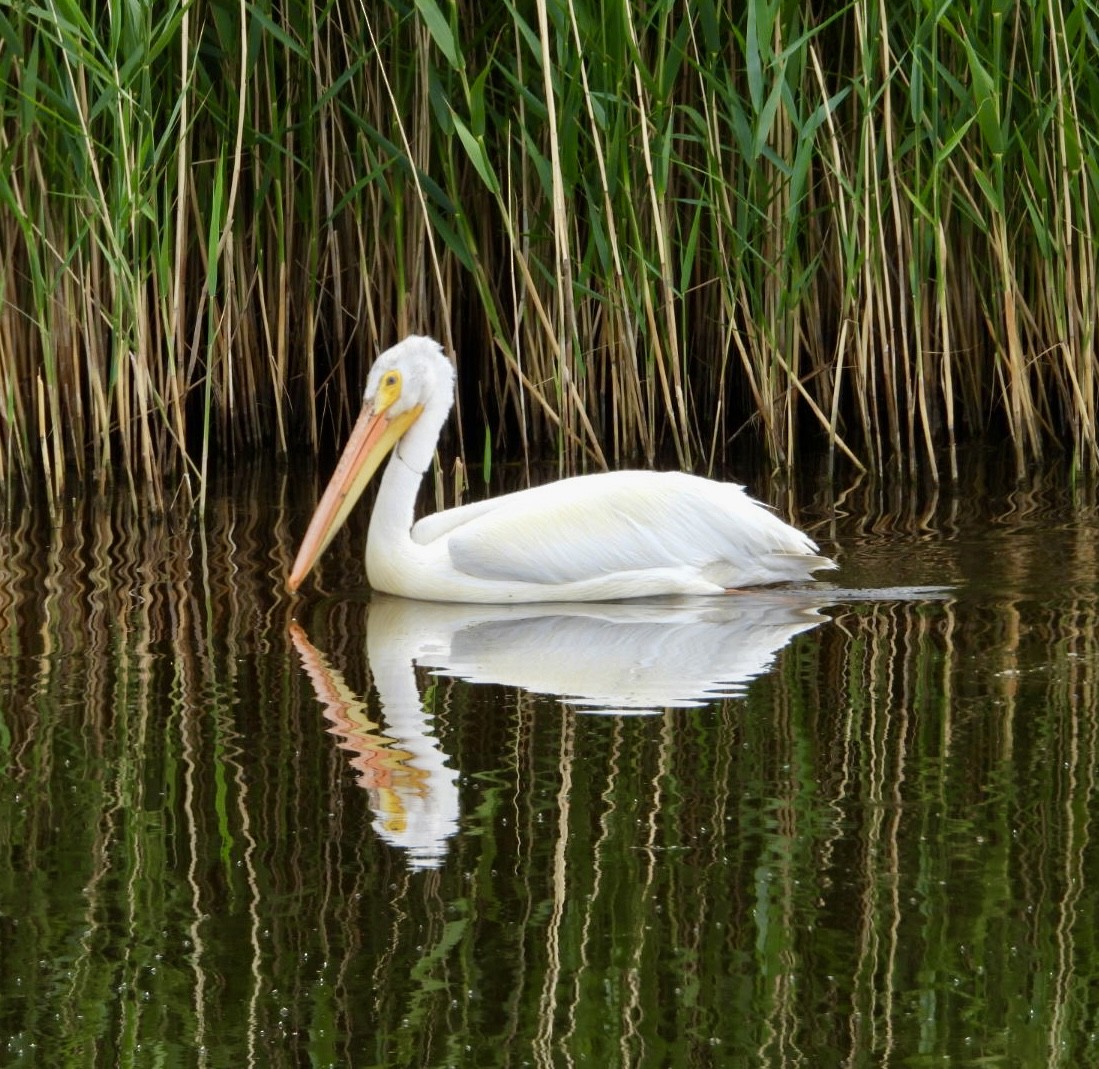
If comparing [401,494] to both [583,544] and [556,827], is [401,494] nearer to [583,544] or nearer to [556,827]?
[583,544]

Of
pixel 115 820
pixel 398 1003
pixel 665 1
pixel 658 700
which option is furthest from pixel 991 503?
pixel 398 1003

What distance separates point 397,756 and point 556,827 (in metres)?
0.56

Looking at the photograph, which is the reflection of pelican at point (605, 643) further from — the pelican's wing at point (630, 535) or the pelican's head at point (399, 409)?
the pelican's head at point (399, 409)

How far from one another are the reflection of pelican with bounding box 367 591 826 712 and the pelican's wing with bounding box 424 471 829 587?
0.34ft

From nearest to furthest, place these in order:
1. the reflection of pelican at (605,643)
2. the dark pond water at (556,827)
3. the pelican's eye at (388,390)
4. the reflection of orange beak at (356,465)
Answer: the dark pond water at (556,827)
the reflection of pelican at (605,643)
the reflection of orange beak at (356,465)
the pelican's eye at (388,390)

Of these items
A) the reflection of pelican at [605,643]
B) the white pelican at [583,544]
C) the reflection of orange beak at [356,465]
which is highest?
the reflection of orange beak at [356,465]

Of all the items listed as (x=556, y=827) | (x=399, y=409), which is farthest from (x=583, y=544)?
(x=556, y=827)

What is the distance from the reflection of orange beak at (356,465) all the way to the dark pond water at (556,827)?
296 mm

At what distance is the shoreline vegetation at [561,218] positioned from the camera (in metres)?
6.22

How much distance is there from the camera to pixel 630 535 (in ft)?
18.2

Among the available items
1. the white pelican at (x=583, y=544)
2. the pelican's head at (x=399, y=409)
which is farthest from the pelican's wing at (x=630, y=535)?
the pelican's head at (x=399, y=409)

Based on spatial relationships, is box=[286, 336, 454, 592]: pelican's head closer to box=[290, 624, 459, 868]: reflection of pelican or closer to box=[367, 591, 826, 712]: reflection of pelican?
box=[367, 591, 826, 712]: reflection of pelican

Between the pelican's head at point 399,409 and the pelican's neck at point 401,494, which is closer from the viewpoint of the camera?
the pelican's neck at point 401,494

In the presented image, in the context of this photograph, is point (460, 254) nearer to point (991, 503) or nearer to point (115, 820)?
point (991, 503)
